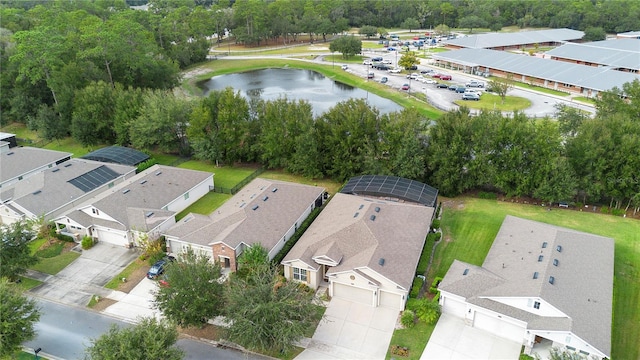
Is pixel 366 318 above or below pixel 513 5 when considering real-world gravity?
below

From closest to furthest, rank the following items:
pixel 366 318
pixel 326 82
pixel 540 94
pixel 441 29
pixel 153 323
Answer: pixel 153 323
pixel 366 318
pixel 540 94
pixel 326 82
pixel 441 29

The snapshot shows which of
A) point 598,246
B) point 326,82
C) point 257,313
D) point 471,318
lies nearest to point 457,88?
point 326,82

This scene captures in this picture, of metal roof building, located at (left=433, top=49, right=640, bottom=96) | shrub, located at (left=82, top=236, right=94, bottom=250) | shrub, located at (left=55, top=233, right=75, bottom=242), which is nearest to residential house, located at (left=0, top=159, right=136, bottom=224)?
shrub, located at (left=55, top=233, right=75, bottom=242)

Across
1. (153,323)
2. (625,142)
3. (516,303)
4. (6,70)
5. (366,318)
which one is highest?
(6,70)

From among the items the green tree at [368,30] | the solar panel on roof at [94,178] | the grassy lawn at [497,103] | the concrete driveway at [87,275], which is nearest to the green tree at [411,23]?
the green tree at [368,30]

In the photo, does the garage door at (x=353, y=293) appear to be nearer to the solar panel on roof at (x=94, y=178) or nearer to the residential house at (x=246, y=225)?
the residential house at (x=246, y=225)

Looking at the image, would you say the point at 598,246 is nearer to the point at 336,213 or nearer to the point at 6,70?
the point at 336,213
